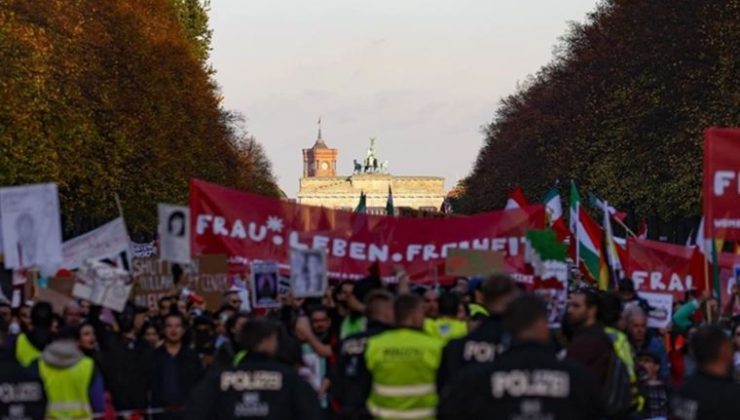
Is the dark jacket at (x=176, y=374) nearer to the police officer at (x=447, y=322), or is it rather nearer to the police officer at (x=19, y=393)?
the police officer at (x=447, y=322)

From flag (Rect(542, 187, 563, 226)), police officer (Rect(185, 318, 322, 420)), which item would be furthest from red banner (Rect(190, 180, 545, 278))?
flag (Rect(542, 187, 563, 226))

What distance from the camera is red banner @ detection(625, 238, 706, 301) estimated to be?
2042 centimetres

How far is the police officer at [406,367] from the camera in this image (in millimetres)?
11539

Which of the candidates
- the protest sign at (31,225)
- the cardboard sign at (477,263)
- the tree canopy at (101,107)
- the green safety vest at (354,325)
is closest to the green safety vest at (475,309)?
the cardboard sign at (477,263)

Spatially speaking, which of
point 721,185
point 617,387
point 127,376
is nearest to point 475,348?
point 617,387

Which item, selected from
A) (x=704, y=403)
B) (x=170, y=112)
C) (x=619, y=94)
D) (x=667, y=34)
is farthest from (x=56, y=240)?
(x=170, y=112)

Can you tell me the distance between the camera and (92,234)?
19828mm

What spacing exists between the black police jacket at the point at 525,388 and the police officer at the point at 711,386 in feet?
2.00

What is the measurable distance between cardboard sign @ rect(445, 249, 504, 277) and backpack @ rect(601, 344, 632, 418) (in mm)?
5201

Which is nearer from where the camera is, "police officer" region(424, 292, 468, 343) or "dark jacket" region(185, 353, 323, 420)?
"dark jacket" region(185, 353, 323, 420)

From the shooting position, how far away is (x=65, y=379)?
12328 mm

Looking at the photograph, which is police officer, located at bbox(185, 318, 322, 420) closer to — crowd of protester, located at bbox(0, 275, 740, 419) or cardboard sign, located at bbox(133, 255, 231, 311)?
crowd of protester, located at bbox(0, 275, 740, 419)

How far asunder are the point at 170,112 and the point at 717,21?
21.1 m

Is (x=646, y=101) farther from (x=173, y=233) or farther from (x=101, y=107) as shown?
(x=173, y=233)
